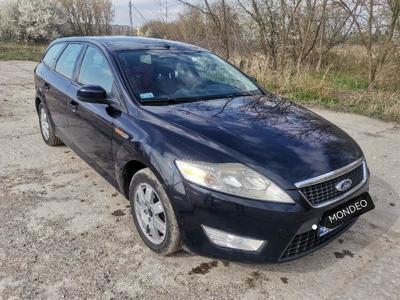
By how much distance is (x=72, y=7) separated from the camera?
99.8 ft

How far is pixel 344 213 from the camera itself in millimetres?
2596

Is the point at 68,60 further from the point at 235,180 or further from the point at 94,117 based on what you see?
the point at 235,180

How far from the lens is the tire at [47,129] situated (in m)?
5.02

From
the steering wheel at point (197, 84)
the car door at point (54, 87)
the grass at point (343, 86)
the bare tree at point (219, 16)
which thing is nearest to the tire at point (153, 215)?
the steering wheel at point (197, 84)

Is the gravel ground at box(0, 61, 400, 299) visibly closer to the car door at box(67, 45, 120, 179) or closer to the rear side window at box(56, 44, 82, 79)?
the car door at box(67, 45, 120, 179)

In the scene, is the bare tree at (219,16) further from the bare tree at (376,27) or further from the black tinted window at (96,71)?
the black tinted window at (96,71)

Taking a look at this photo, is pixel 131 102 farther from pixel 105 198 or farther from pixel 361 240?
pixel 361 240

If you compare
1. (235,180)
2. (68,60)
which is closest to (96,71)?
(68,60)

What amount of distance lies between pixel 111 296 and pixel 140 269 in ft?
1.05

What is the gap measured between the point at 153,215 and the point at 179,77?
138 centimetres

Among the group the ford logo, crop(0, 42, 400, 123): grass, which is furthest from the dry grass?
the ford logo

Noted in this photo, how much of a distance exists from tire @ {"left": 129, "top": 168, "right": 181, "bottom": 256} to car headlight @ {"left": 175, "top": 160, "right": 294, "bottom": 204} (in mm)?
330

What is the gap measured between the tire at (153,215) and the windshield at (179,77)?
0.71 metres

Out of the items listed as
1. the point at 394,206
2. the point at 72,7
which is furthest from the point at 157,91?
the point at 72,7
